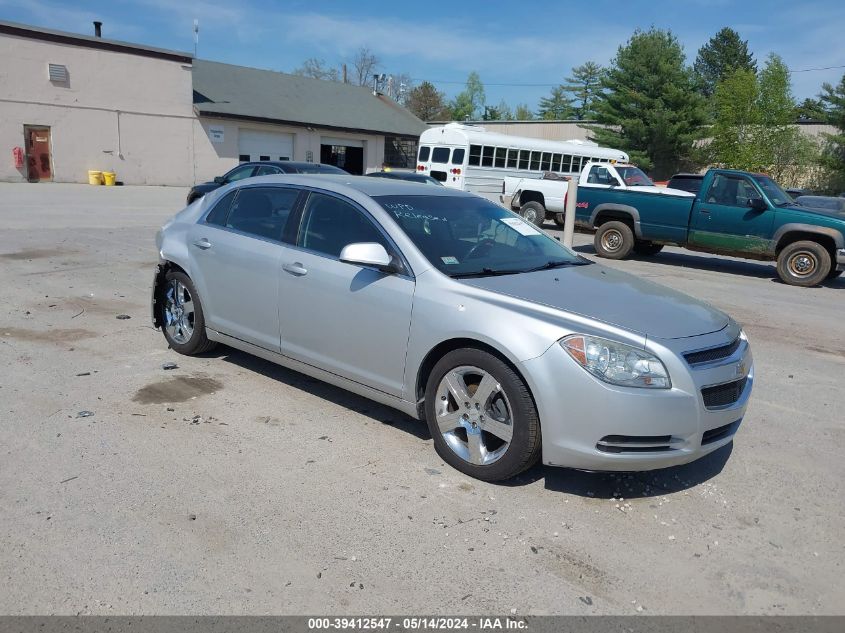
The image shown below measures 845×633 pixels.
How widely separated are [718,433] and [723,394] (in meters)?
0.22

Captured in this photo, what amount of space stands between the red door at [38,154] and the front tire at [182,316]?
29.2 metres

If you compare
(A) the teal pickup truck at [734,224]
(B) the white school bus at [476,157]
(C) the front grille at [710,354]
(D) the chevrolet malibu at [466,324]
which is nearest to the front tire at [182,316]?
(D) the chevrolet malibu at [466,324]

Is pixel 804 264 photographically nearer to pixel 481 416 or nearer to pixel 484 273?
pixel 484 273

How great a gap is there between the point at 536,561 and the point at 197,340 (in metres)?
3.64

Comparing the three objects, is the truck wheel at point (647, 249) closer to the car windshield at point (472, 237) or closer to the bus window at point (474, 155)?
the bus window at point (474, 155)

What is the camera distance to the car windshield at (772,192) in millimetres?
12641

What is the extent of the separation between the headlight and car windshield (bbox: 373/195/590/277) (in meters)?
0.97

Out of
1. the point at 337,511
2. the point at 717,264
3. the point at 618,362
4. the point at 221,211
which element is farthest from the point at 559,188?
the point at 337,511

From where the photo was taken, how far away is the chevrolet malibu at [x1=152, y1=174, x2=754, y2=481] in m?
3.60

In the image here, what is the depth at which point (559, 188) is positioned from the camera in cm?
1867

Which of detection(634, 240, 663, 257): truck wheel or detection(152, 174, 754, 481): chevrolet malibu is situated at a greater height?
detection(152, 174, 754, 481): chevrolet malibu

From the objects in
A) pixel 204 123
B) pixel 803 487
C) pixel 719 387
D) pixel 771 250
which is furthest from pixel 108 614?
pixel 204 123

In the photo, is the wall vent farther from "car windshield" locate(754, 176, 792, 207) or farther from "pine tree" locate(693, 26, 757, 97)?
"pine tree" locate(693, 26, 757, 97)

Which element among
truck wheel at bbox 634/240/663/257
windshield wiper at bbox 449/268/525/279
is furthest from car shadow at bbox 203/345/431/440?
truck wheel at bbox 634/240/663/257
